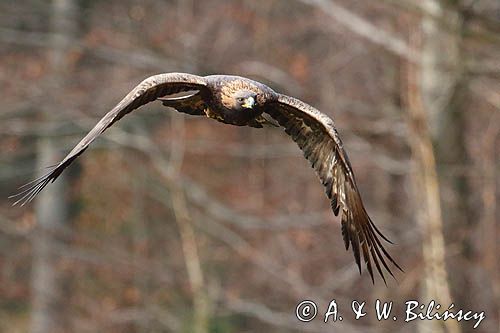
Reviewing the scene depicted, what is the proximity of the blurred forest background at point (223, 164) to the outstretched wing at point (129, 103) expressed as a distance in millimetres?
7742

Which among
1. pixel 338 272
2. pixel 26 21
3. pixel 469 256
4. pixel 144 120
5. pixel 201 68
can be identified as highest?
pixel 26 21

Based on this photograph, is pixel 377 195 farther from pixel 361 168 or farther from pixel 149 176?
pixel 149 176

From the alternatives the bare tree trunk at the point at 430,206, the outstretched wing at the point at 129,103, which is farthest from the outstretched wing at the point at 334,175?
the bare tree trunk at the point at 430,206

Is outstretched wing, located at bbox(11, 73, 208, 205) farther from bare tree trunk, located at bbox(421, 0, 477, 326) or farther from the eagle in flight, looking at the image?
bare tree trunk, located at bbox(421, 0, 477, 326)

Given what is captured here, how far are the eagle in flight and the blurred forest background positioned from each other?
21.9 feet

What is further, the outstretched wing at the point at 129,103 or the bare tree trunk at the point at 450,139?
the bare tree trunk at the point at 450,139

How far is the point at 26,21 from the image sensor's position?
723 inches

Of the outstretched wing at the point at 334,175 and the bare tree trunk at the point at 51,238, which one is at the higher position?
the bare tree trunk at the point at 51,238

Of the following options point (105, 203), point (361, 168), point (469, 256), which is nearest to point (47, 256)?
point (105, 203)

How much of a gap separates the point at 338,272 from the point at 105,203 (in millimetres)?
4872

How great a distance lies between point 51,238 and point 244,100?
14.0m

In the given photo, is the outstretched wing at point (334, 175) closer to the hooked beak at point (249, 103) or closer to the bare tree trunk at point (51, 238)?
the hooked beak at point (249, 103)

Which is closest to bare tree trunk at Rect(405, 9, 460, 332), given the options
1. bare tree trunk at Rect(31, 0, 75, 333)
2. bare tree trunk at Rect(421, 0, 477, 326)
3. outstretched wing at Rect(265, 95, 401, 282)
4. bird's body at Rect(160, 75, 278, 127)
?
outstretched wing at Rect(265, 95, 401, 282)

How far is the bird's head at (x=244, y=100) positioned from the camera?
16.5 feet
